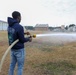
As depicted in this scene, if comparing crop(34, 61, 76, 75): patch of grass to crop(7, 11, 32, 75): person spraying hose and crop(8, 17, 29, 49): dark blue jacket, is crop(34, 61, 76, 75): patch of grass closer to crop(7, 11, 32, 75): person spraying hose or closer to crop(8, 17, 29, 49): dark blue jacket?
crop(7, 11, 32, 75): person spraying hose

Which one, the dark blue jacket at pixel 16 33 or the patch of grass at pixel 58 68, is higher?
the dark blue jacket at pixel 16 33

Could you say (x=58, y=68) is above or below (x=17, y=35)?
below

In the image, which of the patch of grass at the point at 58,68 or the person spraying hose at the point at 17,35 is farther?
the patch of grass at the point at 58,68

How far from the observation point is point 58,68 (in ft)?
26.8

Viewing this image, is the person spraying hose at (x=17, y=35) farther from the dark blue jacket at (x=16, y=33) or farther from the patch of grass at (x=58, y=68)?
the patch of grass at (x=58, y=68)

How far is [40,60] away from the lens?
31.5 ft

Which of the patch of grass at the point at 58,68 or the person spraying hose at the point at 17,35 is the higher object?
the person spraying hose at the point at 17,35

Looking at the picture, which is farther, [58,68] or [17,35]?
[58,68]

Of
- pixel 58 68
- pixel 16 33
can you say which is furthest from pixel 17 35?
pixel 58 68

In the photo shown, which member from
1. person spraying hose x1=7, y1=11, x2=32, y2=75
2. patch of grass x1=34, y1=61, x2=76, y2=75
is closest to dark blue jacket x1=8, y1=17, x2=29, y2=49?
person spraying hose x1=7, y1=11, x2=32, y2=75

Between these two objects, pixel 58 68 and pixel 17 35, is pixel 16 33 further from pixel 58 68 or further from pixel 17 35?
pixel 58 68

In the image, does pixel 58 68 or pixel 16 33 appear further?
pixel 58 68

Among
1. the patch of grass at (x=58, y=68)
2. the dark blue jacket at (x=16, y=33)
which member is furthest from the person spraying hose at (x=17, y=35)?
the patch of grass at (x=58, y=68)

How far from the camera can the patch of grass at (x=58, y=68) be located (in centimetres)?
772
